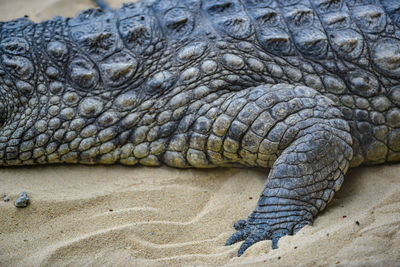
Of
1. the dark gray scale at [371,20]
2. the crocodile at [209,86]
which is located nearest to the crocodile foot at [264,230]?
the crocodile at [209,86]

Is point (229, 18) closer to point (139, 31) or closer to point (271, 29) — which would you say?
point (271, 29)

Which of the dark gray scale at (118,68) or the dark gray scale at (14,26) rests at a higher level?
the dark gray scale at (14,26)

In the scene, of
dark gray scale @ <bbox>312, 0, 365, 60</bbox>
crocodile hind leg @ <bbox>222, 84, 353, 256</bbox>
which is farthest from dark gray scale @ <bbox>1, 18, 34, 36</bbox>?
dark gray scale @ <bbox>312, 0, 365, 60</bbox>

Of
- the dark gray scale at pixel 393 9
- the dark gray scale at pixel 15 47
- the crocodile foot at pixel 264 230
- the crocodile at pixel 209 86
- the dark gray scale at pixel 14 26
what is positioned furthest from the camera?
the dark gray scale at pixel 14 26

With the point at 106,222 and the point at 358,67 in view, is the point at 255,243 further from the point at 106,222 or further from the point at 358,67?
the point at 358,67

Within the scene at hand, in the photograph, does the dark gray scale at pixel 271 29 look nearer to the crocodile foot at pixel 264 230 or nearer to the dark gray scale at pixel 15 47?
the crocodile foot at pixel 264 230

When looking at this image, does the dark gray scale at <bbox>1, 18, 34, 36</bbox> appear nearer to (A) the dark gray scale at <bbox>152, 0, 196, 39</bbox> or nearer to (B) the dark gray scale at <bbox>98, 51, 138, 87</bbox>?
(B) the dark gray scale at <bbox>98, 51, 138, 87</bbox>

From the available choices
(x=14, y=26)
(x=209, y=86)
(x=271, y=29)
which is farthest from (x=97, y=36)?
(x=271, y=29)

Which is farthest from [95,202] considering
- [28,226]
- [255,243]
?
[255,243]
